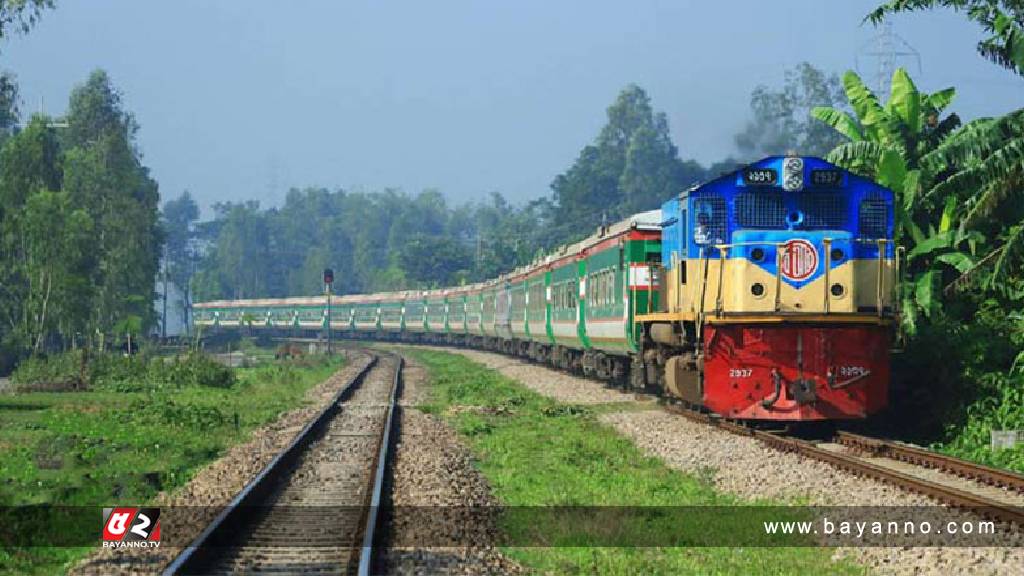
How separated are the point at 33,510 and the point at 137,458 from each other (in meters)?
5.19

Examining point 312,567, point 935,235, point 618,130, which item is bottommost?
point 312,567

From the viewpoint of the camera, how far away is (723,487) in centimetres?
1500

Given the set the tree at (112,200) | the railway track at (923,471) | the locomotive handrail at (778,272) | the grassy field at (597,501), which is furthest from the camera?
the tree at (112,200)

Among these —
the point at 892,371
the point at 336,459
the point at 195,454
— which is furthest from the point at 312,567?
the point at 892,371

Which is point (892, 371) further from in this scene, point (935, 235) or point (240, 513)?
point (240, 513)

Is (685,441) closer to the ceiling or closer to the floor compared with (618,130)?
closer to the floor

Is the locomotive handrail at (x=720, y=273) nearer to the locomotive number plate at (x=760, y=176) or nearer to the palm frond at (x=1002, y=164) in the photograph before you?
the locomotive number plate at (x=760, y=176)

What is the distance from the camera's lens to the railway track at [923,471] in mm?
12398

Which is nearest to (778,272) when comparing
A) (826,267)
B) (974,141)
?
(826,267)

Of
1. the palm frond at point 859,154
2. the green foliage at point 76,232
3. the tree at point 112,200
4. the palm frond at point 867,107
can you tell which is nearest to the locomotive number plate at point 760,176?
the palm frond at point 859,154

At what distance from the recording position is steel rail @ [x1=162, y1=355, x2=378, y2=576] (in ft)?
33.5

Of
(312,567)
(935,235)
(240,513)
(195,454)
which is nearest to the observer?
(312,567)

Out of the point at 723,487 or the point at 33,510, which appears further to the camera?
the point at 723,487

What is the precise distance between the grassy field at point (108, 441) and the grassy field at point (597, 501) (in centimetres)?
412
